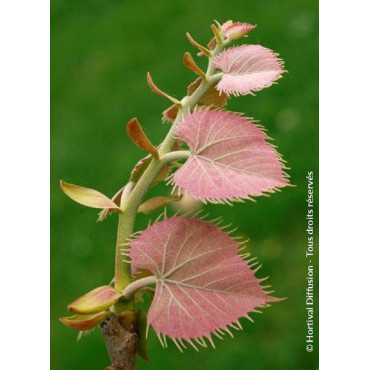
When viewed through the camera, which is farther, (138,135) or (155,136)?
(155,136)

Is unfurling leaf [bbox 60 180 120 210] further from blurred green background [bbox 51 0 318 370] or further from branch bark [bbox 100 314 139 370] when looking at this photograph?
blurred green background [bbox 51 0 318 370]

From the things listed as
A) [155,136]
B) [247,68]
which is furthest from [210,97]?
[155,136]

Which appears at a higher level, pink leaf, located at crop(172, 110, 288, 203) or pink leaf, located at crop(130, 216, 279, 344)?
pink leaf, located at crop(172, 110, 288, 203)

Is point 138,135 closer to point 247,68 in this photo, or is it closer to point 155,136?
point 247,68

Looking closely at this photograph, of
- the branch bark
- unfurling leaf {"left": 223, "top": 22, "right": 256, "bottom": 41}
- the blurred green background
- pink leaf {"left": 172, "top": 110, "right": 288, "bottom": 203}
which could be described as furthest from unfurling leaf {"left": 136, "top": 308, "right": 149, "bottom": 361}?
the blurred green background

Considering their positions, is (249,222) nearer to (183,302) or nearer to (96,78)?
(96,78)

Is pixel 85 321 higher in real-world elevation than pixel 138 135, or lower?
lower

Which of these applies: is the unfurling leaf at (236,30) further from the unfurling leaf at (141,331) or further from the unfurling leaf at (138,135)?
the unfurling leaf at (141,331)

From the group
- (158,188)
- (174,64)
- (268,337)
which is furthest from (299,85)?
(268,337)
